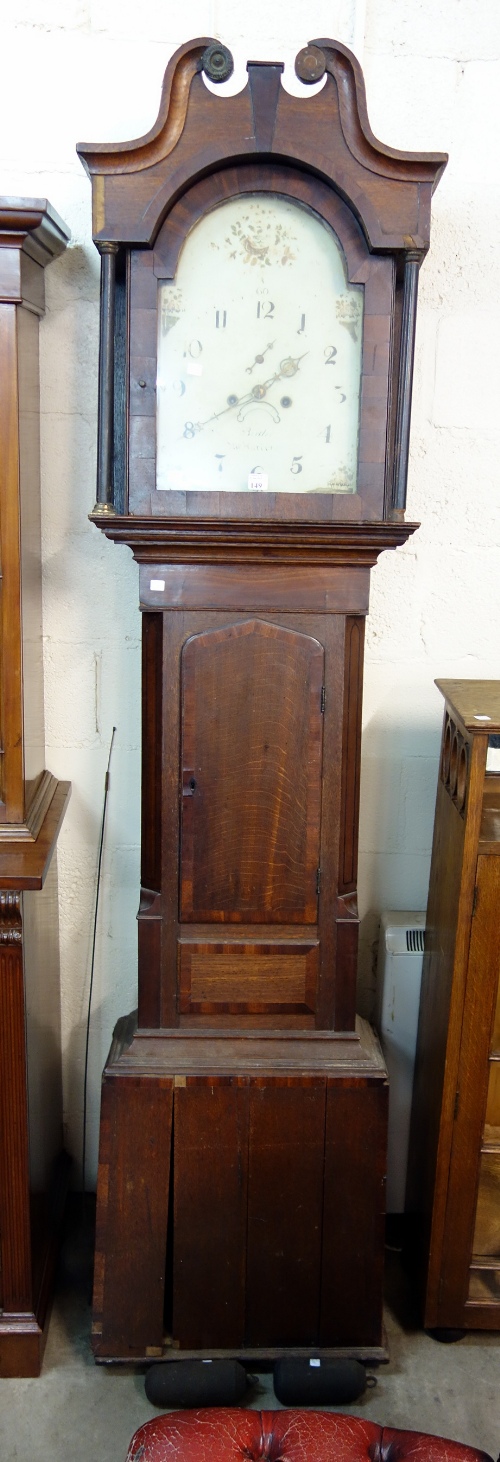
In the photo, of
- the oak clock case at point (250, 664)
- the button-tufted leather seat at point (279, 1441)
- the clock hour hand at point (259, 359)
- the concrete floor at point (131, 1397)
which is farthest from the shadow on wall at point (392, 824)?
the button-tufted leather seat at point (279, 1441)

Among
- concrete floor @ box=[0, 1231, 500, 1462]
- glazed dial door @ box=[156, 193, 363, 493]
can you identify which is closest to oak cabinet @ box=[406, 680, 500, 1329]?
concrete floor @ box=[0, 1231, 500, 1462]

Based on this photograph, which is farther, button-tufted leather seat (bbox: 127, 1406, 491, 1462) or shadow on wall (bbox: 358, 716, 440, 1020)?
shadow on wall (bbox: 358, 716, 440, 1020)

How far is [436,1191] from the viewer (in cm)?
212

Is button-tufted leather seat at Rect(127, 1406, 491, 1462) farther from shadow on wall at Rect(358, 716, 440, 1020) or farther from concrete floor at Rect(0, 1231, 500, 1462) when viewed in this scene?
shadow on wall at Rect(358, 716, 440, 1020)

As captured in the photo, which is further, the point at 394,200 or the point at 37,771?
the point at 37,771

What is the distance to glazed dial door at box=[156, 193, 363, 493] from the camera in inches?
72.7

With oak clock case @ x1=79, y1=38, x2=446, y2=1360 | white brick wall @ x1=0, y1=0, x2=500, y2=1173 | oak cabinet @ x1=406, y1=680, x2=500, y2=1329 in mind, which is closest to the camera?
oak clock case @ x1=79, y1=38, x2=446, y2=1360

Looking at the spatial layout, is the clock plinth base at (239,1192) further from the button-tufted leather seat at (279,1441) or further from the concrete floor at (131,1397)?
the button-tufted leather seat at (279,1441)

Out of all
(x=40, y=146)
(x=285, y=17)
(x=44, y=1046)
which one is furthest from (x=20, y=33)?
(x=44, y=1046)

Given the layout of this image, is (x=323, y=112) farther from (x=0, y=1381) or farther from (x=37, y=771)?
(x=0, y=1381)

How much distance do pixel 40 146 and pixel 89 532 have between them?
0.71 meters

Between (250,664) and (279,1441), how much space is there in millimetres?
1144

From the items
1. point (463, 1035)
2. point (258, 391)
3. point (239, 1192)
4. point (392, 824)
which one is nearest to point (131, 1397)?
point (239, 1192)

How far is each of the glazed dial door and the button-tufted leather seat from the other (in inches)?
54.2
